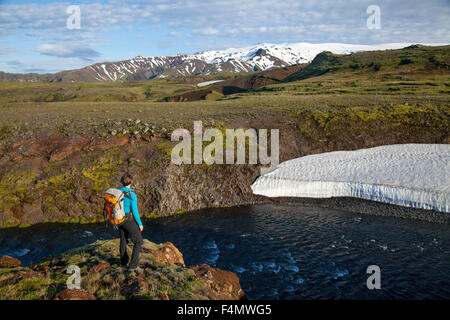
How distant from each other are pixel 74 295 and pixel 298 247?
14.0 meters

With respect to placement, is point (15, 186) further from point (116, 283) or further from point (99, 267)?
point (116, 283)

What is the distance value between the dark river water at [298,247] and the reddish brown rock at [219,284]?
8.32 ft

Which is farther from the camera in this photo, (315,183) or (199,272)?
(315,183)

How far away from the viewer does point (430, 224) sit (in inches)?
855

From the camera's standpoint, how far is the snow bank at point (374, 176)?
80.4 ft

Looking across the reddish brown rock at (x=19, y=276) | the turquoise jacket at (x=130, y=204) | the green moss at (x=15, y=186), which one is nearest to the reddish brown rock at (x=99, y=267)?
the reddish brown rock at (x=19, y=276)

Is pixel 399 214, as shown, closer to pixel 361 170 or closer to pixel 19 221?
pixel 361 170

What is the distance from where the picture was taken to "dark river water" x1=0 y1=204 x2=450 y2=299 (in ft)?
46.8

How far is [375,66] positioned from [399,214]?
263 feet

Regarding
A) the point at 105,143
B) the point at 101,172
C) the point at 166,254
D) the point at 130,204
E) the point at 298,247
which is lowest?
the point at 298,247

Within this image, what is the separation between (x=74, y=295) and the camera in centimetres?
818

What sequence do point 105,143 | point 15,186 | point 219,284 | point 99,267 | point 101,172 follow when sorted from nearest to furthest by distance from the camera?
point 219,284 < point 99,267 < point 15,186 < point 101,172 < point 105,143

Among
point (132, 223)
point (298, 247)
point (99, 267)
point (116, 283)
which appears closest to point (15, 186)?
point (99, 267)
